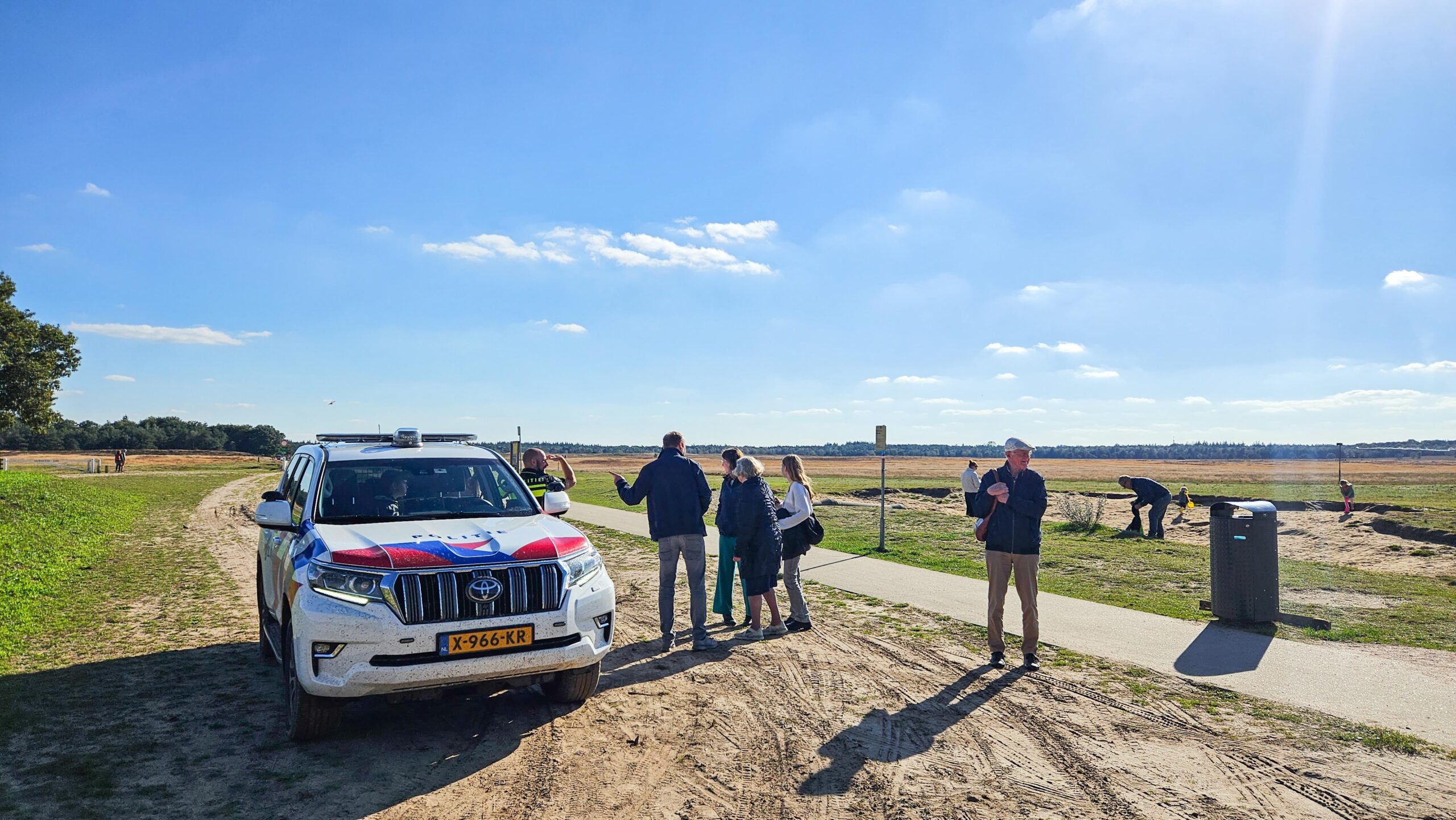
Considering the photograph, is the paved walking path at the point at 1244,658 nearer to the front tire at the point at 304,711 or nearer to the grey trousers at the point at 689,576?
the grey trousers at the point at 689,576

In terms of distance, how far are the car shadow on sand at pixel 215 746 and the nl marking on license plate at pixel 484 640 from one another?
66 centimetres

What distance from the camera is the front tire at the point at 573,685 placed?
5676 mm

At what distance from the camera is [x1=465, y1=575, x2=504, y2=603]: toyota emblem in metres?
4.86

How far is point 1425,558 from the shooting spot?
14.3m

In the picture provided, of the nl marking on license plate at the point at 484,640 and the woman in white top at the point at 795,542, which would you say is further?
the woman in white top at the point at 795,542

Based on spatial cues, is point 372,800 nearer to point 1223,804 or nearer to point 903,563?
point 1223,804

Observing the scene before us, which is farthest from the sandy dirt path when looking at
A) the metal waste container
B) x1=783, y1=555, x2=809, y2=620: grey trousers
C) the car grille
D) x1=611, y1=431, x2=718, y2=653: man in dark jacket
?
the metal waste container

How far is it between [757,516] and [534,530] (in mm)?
2655

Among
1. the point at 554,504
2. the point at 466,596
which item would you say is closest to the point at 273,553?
the point at 554,504

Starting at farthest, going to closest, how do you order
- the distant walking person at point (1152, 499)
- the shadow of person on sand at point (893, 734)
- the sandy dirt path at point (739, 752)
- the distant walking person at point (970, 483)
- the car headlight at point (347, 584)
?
1. the distant walking person at point (970, 483)
2. the distant walking person at point (1152, 499)
3. the car headlight at point (347, 584)
4. the shadow of person on sand at point (893, 734)
5. the sandy dirt path at point (739, 752)

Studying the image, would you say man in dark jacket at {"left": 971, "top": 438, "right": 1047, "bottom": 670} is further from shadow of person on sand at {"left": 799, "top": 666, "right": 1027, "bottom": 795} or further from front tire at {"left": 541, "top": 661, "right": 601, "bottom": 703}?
front tire at {"left": 541, "top": 661, "right": 601, "bottom": 703}

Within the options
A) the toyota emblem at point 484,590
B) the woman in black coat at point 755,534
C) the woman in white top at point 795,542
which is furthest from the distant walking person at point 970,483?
the toyota emblem at point 484,590

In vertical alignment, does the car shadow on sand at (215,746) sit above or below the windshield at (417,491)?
below

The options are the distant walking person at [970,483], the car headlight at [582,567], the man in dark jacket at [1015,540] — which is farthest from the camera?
the distant walking person at [970,483]
